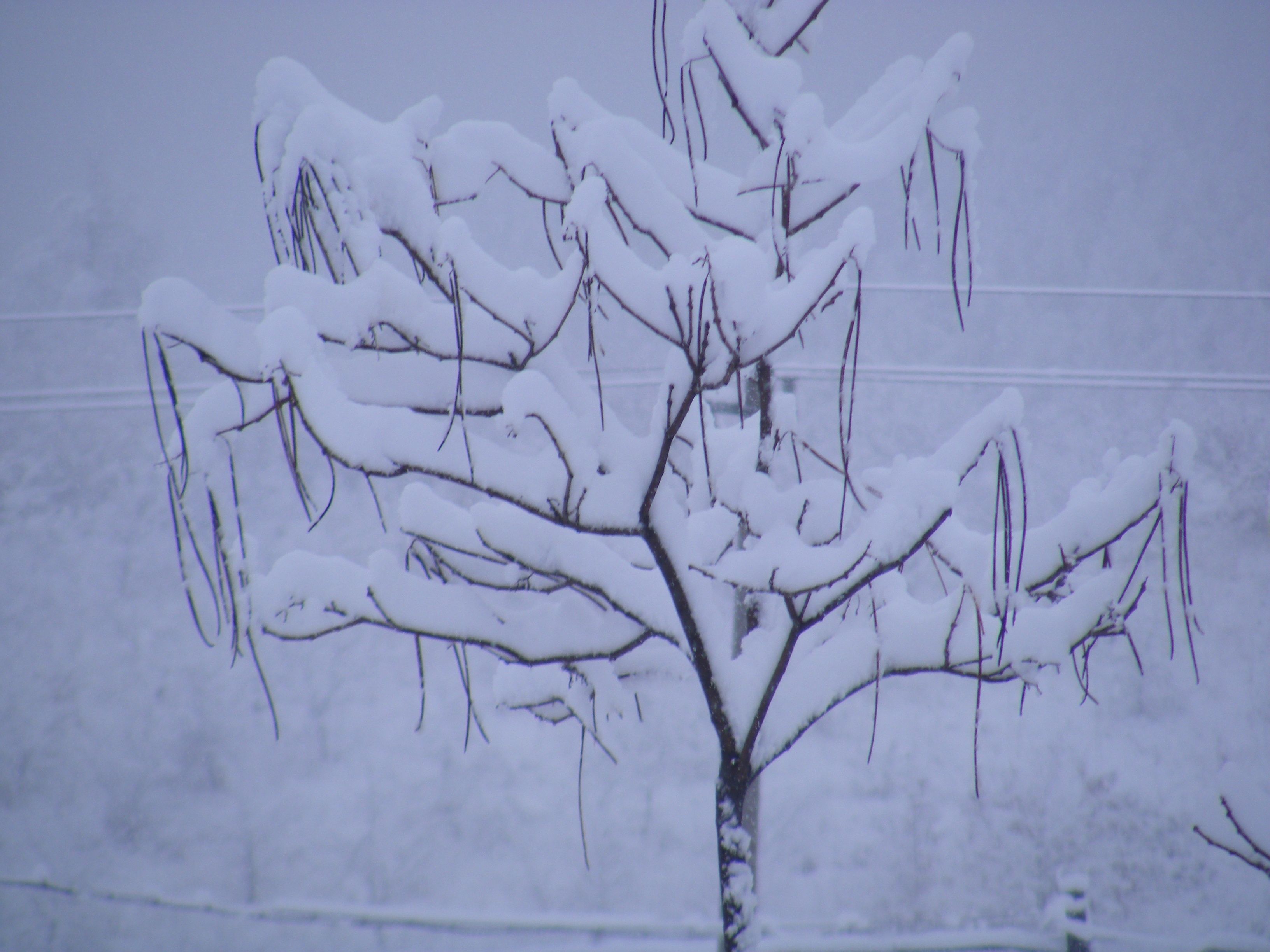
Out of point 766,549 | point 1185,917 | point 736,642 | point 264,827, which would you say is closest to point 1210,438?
point 1185,917

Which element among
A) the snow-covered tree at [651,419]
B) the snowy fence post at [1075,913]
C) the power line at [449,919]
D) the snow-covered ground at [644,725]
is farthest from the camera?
the snow-covered ground at [644,725]

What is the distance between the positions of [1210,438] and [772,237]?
885 cm

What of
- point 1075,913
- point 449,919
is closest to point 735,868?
point 1075,913

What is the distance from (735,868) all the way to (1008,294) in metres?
11.0

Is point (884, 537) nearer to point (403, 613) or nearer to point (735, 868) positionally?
point (735, 868)

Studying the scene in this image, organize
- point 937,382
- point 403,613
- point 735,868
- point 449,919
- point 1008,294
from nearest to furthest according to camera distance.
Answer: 1. point 403,613
2. point 735,868
3. point 449,919
4. point 937,382
5. point 1008,294

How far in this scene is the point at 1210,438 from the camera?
25.6 feet

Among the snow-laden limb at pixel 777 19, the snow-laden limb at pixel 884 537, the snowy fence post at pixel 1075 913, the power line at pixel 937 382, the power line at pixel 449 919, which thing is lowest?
the power line at pixel 449 919

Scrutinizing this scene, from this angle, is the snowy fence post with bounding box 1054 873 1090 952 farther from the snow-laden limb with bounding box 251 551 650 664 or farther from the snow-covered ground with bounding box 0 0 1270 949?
the snow-laden limb with bounding box 251 551 650 664

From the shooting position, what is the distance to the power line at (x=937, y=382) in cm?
809

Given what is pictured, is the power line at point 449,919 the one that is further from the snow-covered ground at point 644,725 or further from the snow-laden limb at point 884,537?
the snow-laden limb at point 884,537

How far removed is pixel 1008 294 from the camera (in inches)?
412

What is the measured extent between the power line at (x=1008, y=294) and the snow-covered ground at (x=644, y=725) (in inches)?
5.9

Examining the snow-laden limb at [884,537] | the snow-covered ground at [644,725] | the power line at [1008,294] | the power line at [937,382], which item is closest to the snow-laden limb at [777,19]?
the snow-laden limb at [884,537]
